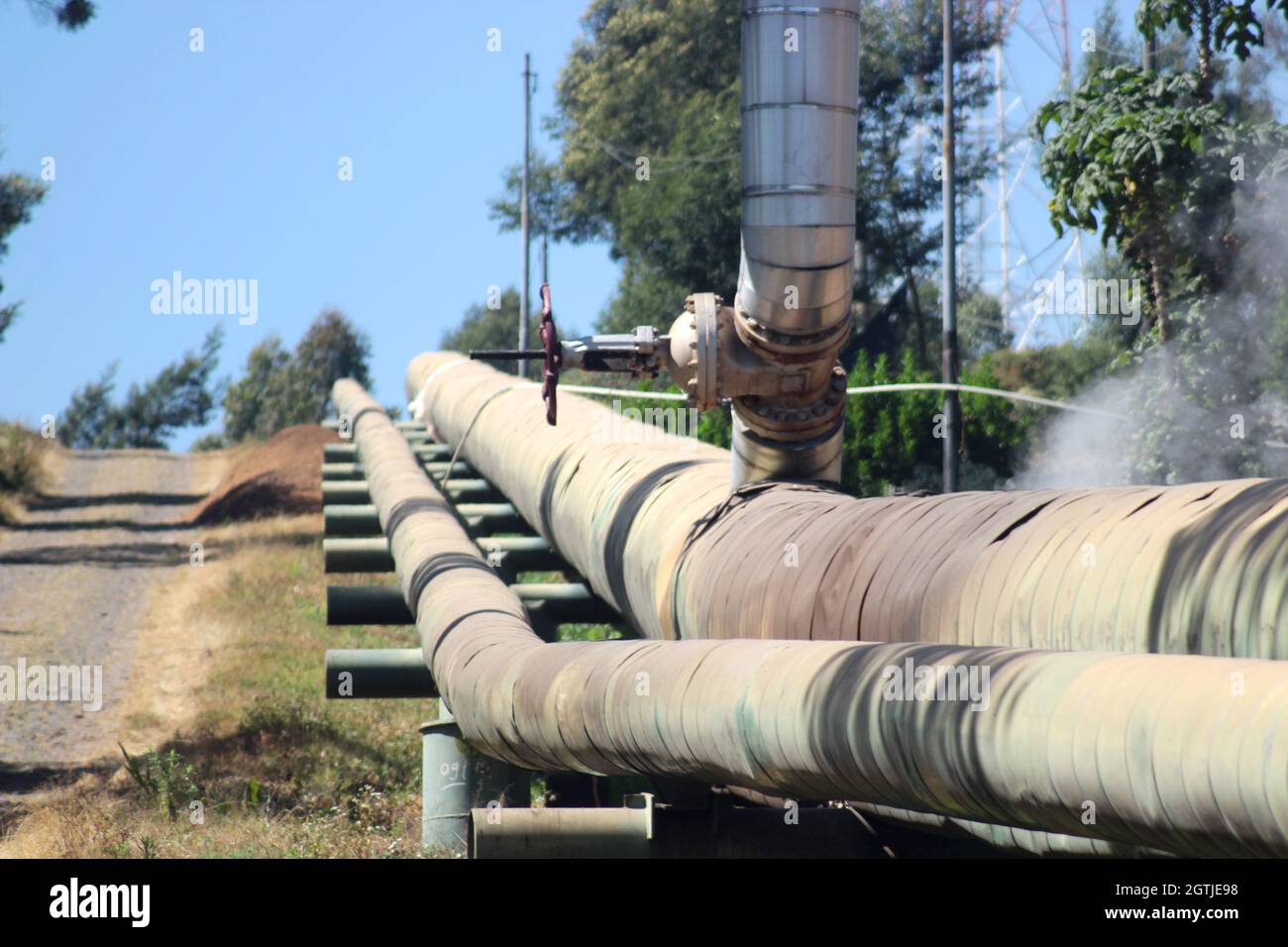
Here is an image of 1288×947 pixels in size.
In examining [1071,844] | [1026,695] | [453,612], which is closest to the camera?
[1026,695]

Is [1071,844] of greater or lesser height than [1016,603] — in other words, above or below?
below

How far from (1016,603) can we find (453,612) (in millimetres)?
3117

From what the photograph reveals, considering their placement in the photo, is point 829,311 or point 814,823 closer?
point 814,823

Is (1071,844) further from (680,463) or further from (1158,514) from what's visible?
(680,463)

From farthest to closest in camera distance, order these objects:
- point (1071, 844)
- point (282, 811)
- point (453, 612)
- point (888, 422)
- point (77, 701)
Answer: point (888, 422) < point (77, 701) < point (282, 811) < point (453, 612) < point (1071, 844)

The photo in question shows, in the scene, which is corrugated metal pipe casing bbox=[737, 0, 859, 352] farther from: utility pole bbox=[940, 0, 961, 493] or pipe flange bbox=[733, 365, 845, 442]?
utility pole bbox=[940, 0, 961, 493]

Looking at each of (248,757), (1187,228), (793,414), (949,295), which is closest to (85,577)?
(248,757)

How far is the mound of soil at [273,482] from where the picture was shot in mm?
25344

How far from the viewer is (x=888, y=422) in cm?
2561
